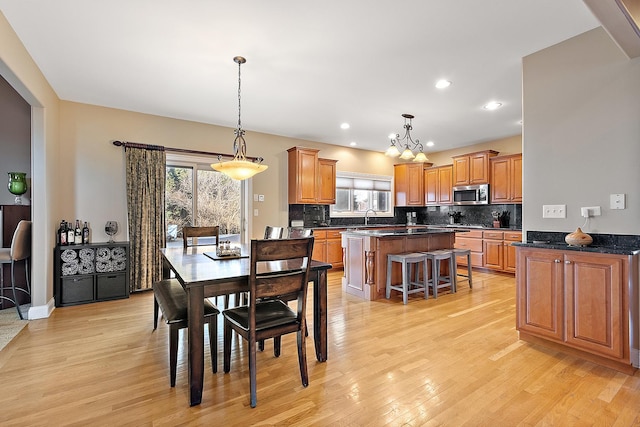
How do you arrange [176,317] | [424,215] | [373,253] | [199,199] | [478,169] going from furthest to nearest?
[424,215] → [478,169] → [199,199] → [373,253] → [176,317]

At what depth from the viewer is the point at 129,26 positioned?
8.18 ft

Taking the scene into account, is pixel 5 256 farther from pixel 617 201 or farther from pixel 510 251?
pixel 510 251

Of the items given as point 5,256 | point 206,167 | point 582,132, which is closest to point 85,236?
point 5,256

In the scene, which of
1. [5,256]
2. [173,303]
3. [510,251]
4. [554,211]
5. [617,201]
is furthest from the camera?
[510,251]

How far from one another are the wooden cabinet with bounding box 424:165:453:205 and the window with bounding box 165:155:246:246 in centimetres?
435

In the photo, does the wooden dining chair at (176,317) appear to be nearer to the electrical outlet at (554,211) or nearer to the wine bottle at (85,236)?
the wine bottle at (85,236)

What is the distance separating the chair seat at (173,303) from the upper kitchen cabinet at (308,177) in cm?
337

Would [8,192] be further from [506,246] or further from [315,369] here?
[506,246]

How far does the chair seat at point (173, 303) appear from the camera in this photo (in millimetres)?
2080

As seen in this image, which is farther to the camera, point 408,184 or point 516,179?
point 408,184

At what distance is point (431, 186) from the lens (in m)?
7.30

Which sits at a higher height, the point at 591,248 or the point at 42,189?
the point at 42,189

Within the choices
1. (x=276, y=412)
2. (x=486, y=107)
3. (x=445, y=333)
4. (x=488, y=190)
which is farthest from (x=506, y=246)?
(x=276, y=412)

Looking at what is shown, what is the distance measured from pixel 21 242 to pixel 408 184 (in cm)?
690
